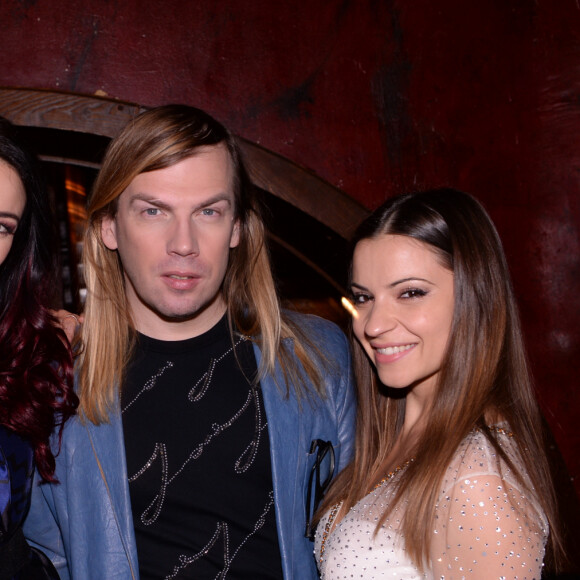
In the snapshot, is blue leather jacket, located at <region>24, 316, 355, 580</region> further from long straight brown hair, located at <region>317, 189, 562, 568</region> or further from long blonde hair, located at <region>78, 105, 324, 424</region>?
long straight brown hair, located at <region>317, 189, 562, 568</region>

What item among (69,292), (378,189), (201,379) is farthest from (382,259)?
(69,292)

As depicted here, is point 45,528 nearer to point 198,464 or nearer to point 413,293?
point 198,464

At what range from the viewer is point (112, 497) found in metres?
1.90

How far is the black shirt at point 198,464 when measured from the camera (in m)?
1.88

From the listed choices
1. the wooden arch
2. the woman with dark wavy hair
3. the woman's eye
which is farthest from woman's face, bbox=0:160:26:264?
the woman's eye

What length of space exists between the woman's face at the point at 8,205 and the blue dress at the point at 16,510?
0.52 metres

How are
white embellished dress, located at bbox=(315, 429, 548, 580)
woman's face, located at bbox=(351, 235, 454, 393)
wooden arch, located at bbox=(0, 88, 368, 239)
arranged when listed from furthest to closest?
wooden arch, located at bbox=(0, 88, 368, 239)
woman's face, located at bbox=(351, 235, 454, 393)
white embellished dress, located at bbox=(315, 429, 548, 580)

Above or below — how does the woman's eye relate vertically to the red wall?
below

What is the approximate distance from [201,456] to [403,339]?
0.69 m

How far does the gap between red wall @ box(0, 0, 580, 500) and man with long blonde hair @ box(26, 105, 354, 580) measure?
506mm

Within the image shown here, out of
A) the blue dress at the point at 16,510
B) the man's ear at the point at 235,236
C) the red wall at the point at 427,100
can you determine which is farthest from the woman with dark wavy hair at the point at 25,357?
the red wall at the point at 427,100

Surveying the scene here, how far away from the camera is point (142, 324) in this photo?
6.96 feet

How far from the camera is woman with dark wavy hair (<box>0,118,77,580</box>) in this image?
5.90ft

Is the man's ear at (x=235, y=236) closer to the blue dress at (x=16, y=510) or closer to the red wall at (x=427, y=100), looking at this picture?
the red wall at (x=427, y=100)
